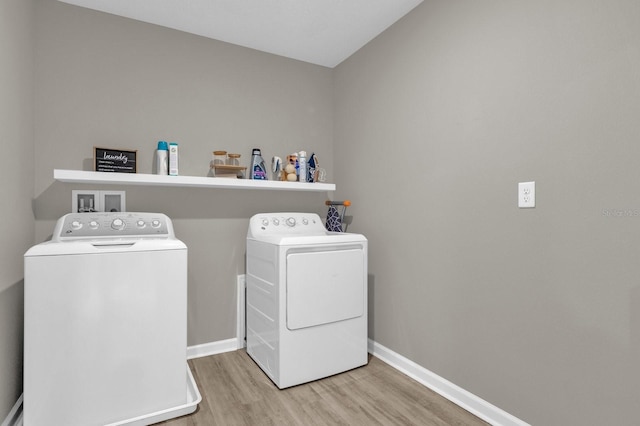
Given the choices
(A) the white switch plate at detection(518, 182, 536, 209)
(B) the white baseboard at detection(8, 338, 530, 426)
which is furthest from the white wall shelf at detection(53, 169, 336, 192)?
(A) the white switch plate at detection(518, 182, 536, 209)

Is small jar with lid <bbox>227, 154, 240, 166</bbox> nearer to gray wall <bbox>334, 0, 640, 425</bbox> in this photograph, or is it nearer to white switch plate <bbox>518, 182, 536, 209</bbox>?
gray wall <bbox>334, 0, 640, 425</bbox>

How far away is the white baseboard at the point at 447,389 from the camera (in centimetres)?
161

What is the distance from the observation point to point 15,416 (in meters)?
1.62

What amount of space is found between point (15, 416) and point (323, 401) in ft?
5.01

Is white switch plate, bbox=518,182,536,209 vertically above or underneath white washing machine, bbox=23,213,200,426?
above

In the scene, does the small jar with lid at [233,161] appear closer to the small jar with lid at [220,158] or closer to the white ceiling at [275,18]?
the small jar with lid at [220,158]

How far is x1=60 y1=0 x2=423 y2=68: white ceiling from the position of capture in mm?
2076

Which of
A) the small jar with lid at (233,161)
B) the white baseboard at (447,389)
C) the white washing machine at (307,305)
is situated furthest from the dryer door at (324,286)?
the small jar with lid at (233,161)

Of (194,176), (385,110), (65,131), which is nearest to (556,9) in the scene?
(385,110)

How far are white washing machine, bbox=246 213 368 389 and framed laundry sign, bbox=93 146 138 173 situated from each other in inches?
36.6

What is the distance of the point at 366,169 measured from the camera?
2578mm

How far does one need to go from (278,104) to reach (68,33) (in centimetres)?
143

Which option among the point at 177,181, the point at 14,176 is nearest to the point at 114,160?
the point at 177,181

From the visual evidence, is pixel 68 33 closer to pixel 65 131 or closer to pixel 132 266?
pixel 65 131
